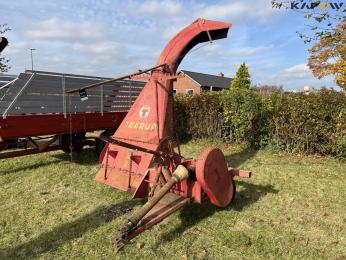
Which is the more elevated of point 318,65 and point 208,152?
point 318,65

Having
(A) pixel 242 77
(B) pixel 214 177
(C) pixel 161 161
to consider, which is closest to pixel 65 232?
(C) pixel 161 161

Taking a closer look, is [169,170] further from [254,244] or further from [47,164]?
[47,164]

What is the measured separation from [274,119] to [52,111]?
5838 mm

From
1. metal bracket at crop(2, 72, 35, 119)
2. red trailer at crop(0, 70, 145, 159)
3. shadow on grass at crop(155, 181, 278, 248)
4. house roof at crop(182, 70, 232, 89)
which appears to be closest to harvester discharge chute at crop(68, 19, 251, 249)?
shadow on grass at crop(155, 181, 278, 248)

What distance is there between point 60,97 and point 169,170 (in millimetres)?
3813

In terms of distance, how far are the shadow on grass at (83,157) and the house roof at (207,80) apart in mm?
31453

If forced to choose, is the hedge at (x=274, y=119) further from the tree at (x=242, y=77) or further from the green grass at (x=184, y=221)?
the tree at (x=242, y=77)

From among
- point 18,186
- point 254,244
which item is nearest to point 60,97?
point 18,186

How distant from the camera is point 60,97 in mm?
7328

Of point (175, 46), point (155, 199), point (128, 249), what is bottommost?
point (128, 249)

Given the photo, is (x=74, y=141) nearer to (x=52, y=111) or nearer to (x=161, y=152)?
(x=52, y=111)

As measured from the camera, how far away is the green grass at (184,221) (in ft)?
12.3

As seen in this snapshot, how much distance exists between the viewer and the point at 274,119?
9133 millimetres

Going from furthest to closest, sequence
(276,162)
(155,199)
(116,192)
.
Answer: (276,162), (116,192), (155,199)
